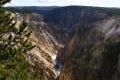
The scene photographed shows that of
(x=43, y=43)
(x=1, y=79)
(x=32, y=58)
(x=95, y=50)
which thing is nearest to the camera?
(x=1, y=79)

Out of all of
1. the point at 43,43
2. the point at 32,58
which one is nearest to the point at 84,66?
the point at 32,58

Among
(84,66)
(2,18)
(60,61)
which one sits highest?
(2,18)

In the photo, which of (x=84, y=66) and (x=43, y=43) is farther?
(x=43, y=43)

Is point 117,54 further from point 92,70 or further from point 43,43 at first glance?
point 43,43

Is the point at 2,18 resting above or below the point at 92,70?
above

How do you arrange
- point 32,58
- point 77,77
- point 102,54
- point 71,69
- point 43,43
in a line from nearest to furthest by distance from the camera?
point 102,54 < point 77,77 < point 71,69 < point 32,58 < point 43,43

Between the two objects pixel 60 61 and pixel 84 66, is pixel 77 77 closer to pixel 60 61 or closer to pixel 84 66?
pixel 84 66

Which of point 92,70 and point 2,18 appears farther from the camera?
point 92,70

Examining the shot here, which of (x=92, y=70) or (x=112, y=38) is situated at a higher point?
(x=112, y=38)

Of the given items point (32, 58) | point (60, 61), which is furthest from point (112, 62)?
point (60, 61)
